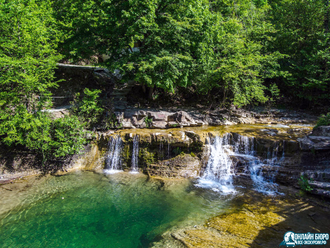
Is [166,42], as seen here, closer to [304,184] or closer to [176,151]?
[176,151]

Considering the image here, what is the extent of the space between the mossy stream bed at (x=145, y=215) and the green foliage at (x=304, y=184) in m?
0.53

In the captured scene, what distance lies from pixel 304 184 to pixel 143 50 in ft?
32.9

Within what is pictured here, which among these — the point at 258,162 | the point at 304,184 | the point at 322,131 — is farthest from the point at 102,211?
the point at 322,131

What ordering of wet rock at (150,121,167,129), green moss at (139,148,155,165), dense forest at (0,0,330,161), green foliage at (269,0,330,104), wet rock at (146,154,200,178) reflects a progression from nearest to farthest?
dense forest at (0,0,330,161)
wet rock at (146,154,200,178)
green moss at (139,148,155,165)
wet rock at (150,121,167,129)
green foliage at (269,0,330,104)

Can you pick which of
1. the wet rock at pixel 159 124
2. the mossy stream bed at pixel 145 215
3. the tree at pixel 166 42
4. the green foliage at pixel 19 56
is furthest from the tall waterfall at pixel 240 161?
the green foliage at pixel 19 56

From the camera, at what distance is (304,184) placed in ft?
25.3

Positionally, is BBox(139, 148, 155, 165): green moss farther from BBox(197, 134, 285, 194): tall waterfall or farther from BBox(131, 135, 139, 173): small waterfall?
BBox(197, 134, 285, 194): tall waterfall

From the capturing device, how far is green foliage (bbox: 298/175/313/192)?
7.47 m

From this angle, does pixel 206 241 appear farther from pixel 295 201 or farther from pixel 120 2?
pixel 120 2

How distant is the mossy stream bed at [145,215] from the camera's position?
5730 mm

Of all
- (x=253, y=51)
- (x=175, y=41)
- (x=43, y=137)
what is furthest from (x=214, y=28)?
(x=43, y=137)

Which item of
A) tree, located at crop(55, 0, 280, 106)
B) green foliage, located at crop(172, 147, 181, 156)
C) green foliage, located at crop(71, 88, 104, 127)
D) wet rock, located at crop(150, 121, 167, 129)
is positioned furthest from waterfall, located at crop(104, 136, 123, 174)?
tree, located at crop(55, 0, 280, 106)

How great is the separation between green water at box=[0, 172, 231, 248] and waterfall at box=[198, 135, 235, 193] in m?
0.89

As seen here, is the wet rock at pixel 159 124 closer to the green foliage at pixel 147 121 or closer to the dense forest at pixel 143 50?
the green foliage at pixel 147 121
